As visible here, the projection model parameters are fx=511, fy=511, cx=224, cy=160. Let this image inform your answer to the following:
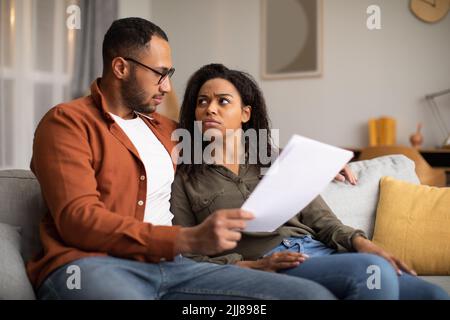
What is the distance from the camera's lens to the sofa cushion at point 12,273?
1.17 meters

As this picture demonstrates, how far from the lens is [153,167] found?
4.56 feet

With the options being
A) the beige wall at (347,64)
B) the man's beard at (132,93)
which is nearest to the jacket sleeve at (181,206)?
the man's beard at (132,93)

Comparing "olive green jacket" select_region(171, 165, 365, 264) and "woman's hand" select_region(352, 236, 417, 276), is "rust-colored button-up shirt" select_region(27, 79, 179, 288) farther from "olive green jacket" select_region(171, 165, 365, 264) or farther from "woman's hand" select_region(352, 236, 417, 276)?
"woman's hand" select_region(352, 236, 417, 276)

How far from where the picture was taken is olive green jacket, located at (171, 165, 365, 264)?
1.49 meters

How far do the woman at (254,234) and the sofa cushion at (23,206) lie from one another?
40 cm

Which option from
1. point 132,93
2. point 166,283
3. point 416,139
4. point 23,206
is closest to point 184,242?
point 166,283

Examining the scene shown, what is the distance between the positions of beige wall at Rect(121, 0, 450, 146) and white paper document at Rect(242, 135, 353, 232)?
2924mm

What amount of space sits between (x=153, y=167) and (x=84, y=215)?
305mm

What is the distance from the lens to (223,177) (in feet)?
5.25

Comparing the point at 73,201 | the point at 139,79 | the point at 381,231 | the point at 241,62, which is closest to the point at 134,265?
the point at 73,201

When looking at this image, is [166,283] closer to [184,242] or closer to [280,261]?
[184,242]

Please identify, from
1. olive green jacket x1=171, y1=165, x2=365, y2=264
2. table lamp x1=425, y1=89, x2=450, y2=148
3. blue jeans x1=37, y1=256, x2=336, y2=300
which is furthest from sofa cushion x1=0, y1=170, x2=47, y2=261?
table lamp x1=425, y1=89, x2=450, y2=148
